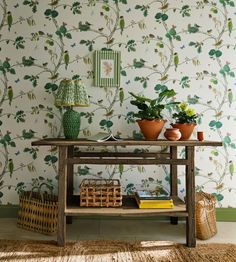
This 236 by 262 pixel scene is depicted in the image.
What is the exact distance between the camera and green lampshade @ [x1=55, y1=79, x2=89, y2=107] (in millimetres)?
2248

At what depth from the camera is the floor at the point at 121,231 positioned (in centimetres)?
222

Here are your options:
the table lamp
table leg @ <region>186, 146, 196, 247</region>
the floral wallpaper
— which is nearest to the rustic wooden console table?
table leg @ <region>186, 146, 196, 247</region>

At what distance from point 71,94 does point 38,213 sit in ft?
3.07

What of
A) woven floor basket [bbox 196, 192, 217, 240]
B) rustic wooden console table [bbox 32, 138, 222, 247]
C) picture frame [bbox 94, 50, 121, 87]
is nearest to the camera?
rustic wooden console table [bbox 32, 138, 222, 247]

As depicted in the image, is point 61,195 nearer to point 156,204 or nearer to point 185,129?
point 156,204

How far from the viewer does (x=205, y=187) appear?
263cm

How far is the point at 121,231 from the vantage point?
7.74ft

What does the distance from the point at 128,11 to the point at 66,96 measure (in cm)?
98

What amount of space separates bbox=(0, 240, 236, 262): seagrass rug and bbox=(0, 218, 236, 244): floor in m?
0.13

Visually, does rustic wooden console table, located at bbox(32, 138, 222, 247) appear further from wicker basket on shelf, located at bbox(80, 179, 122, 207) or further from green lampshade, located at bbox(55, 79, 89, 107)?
green lampshade, located at bbox(55, 79, 89, 107)

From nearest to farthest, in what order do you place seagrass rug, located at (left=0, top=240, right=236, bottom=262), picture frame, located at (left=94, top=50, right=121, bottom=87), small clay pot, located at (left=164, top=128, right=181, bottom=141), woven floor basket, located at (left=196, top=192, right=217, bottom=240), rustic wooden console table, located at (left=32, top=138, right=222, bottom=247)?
seagrass rug, located at (left=0, top=240, right=236, bottom=262) < rustic wooden console table, located at (left=32, top=138, right=222, bottom=247) < small clay pot, located at (left=164, top=128, right=181, bottom=141) < woven floor basket, located at (left=196, top=192, right=217, bottom=240) < picture frame, located at (left=94, top=50, right=121, bottom=87)

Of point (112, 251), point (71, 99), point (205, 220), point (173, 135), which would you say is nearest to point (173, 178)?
point (205, 220)

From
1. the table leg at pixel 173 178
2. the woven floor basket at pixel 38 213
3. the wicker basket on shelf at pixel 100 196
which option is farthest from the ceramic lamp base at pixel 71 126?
the table leg at pixel 173 178

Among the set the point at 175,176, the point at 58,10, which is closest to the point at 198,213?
the point at 175,176
